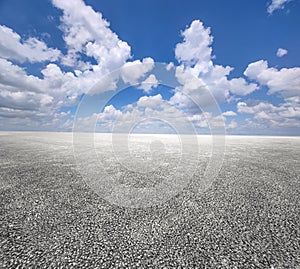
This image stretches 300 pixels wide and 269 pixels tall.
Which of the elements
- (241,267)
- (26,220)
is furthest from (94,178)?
(241,267)

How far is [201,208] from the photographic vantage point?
4387mm

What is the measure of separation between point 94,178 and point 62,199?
2.34m

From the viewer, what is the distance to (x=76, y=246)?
282cm

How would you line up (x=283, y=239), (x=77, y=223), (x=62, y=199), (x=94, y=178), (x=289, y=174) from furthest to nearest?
(x=289, y=174) → (x=94, y=178) → (x=62, y=199) → (x=77, y=223) → (x=283, y=239)

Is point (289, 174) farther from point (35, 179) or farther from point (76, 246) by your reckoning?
point (35, 179)

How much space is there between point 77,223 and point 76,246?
814mm

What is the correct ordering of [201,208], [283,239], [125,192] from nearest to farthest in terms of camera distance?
[283,239] < [201,208] < [125,192]

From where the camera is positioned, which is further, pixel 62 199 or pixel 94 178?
pixel 94 178

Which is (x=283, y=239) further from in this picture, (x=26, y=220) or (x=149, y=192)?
(x=26, y=220)

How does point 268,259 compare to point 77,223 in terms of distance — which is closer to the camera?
point 268,259

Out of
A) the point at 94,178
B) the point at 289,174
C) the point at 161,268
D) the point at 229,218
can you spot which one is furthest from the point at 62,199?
the point at 289,174

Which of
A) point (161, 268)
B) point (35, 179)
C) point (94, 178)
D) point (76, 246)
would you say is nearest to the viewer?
point (161, 268)

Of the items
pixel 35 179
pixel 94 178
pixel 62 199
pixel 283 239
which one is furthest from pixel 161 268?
pixel 35 179

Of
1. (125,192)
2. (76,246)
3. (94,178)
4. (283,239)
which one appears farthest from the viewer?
(94,178)
